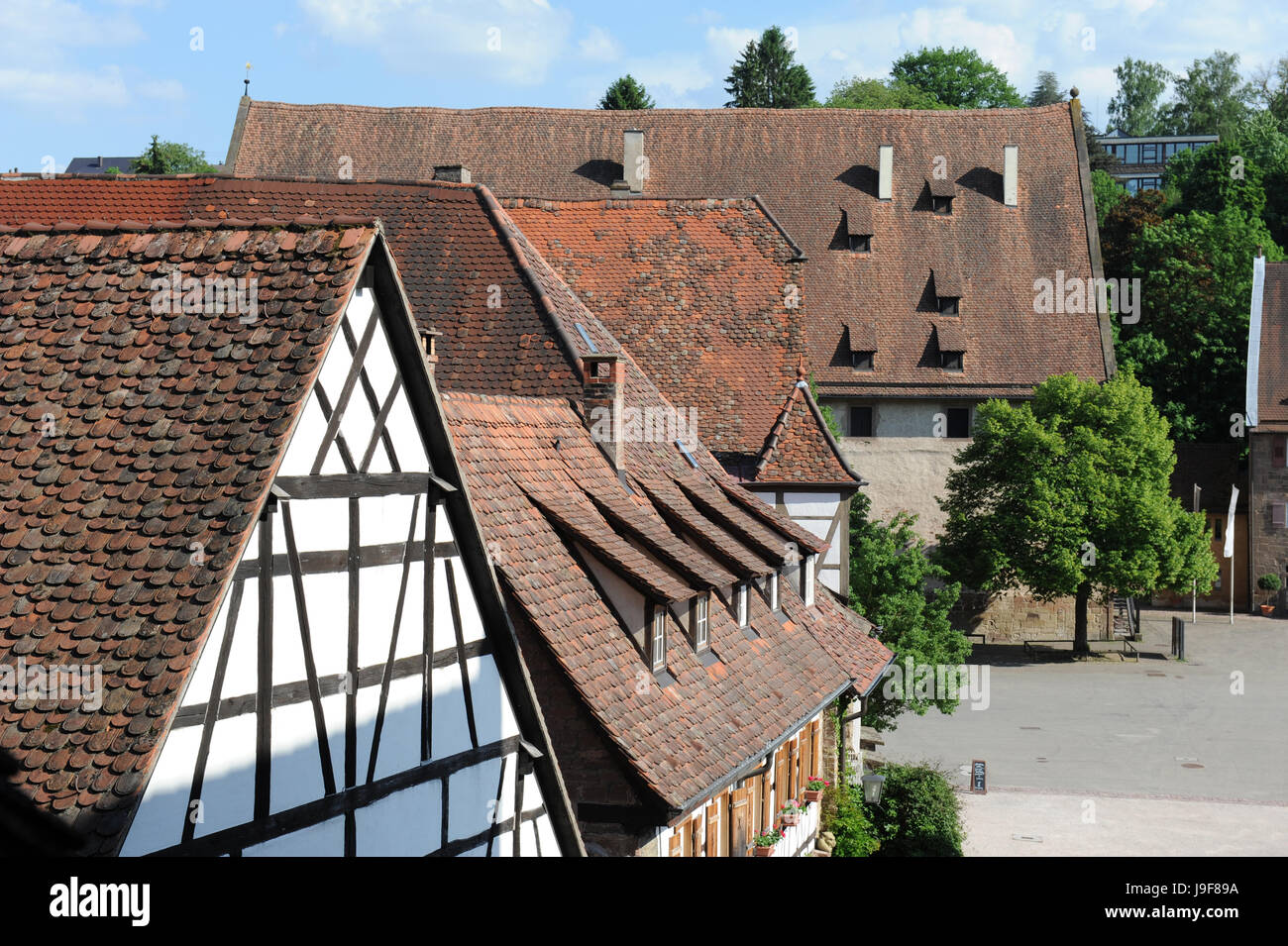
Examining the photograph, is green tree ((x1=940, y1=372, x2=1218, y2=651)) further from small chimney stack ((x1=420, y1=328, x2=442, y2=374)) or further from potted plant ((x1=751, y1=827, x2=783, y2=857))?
potted plant ((x1=751, y1=827, x2=783, y2=857))

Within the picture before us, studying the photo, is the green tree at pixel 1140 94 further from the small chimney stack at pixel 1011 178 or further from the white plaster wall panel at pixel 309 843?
the white plaster wall panel at pixel 309 843

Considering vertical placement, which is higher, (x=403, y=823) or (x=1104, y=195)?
(x=1104, y=195)

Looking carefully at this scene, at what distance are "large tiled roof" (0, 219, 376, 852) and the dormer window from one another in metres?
6.17

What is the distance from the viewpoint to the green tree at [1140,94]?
116 meters

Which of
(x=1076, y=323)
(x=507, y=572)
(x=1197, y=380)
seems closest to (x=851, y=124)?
(x=1076, y=323)

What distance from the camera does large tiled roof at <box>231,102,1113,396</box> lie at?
4678 centimetres

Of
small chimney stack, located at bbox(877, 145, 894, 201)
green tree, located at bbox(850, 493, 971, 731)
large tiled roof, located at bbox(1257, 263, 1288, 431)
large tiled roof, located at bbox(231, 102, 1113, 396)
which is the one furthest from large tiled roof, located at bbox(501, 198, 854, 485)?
large tiled roof, located at bbox(1257, 263, 1288, 431)

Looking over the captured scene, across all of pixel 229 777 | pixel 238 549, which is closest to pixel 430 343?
pixel 229 777

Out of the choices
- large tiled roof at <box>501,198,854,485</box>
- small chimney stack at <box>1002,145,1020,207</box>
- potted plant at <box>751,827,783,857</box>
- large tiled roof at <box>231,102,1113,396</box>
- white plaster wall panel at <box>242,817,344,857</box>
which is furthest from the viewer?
small chimney stack at <box>1002,145,1020,207</box>

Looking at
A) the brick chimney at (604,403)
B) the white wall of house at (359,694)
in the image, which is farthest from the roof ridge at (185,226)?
the brick chimney at (604,403)

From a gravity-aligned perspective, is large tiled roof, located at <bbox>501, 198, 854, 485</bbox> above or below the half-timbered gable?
above

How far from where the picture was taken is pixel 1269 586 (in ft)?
172

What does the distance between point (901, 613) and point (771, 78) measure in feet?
160

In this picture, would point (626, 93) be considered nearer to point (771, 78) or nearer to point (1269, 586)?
point (771, 78)
